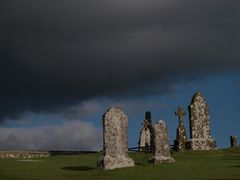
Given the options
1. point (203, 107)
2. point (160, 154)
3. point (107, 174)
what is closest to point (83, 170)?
point (107, 174)

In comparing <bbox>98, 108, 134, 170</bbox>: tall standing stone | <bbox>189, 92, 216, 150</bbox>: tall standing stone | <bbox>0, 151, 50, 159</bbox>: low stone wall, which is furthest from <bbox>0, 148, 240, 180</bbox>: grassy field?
<bbox>0, 151, 50, 159</bbox>: low stone wall

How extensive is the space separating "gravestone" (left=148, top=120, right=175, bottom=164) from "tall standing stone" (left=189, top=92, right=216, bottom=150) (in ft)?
35.8

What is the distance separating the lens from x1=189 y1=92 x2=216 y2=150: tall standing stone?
49.0 metres

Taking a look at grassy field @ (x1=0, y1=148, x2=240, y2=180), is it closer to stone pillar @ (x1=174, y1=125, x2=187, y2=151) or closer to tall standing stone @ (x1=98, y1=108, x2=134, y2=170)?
tall standing stone @ (x1=98, y1=108, x2=134, y2=170)

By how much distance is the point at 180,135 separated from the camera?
166 ft

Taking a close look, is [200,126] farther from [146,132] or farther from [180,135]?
[146,132]

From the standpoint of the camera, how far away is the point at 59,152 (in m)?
63.2

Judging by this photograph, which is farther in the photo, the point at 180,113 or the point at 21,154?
the point at 21,154

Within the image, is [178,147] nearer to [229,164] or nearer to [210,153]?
[210,153]

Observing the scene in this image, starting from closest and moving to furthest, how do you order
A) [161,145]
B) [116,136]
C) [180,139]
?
[116,136] → [161,145] → [180,139]

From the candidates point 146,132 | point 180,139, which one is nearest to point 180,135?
point 180,139

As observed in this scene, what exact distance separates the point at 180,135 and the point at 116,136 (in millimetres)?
15648

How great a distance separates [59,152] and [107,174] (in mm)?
32120

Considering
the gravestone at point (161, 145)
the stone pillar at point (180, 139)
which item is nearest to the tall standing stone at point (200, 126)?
the stone pillar at point (180, 139)
